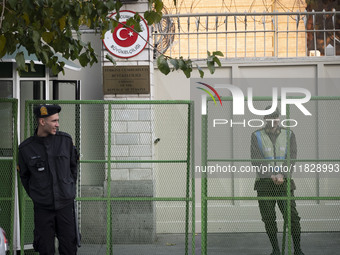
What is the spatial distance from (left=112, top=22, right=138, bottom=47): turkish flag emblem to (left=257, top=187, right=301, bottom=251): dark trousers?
3.16 metres

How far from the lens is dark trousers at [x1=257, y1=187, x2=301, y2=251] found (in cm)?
953

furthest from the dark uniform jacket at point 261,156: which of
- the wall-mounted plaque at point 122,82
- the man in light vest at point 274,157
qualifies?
the wall-mounted plaque at point 122,82

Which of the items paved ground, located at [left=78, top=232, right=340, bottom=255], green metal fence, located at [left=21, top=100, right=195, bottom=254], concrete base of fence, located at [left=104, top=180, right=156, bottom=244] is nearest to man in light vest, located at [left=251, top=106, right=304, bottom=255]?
paved ground, located at [left=78, top=232, right=340, bottom=255]

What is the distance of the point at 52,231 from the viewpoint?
8.12m

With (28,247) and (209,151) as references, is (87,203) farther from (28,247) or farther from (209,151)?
(209,151)

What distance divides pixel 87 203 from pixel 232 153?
7.04 feet

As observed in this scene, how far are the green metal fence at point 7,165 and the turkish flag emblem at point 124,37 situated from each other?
2.29m

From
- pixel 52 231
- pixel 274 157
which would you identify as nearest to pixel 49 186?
pixel 52 231

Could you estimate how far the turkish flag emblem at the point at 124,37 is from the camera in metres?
11.2

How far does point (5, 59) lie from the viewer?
31.8 feet

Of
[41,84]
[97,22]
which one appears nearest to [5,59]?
[41,84]

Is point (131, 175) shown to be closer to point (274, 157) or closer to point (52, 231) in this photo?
point (274, 157)

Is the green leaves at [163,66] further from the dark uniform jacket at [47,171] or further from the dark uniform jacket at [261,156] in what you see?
the dark uniform jacket at [261,156]

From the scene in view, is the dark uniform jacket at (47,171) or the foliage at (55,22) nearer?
the foliage at (55,22)
